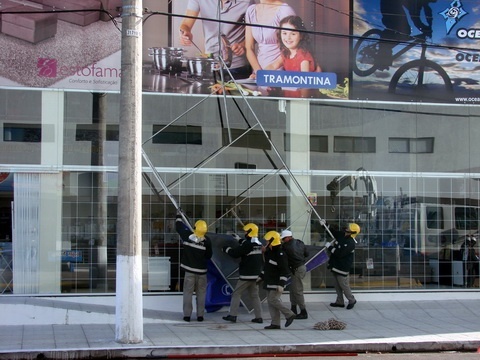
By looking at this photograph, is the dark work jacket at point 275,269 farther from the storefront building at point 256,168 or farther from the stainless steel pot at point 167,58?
the stainless steel pot at point 167,58

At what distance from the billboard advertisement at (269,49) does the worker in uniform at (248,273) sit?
134 inches

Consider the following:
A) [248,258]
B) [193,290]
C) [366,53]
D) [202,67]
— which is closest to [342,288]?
[248,258]

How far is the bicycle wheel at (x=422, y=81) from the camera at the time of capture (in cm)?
1477

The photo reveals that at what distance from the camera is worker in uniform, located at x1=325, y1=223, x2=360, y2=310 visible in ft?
45.0

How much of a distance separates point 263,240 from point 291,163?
1751 mm

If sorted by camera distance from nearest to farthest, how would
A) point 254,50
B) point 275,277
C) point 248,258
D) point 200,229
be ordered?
point 275,277, point 248,258, point 200,229, point 254,50

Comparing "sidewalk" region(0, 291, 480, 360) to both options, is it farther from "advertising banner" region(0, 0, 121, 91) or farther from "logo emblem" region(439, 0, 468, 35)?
"logo emblem" region(439, 0, 468, 35)

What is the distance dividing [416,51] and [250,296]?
658cm

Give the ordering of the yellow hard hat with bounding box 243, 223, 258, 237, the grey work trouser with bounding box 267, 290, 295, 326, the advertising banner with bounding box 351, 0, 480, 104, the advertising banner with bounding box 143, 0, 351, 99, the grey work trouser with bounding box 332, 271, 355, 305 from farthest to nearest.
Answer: the advertising banner with bounding box 351, 0, 480, 104
the advertising banner with bounding box 143, 0, 351, 99
the grey work trouser with bounding box 332, 271, 355, 305
the yellow hard hat with bounding box 243, 223, 258, 237
the grey work trouser with bounding box 267, 290, 295, 326

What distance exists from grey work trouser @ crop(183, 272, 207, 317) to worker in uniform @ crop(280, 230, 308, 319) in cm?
165

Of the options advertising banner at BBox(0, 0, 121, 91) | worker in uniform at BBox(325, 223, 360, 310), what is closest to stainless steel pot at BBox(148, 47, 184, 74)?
advertising banner at BBox(0, 0, 121, 91)

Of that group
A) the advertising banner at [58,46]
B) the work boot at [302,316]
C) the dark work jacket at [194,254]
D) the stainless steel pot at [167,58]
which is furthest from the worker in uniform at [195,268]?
the advertising banner at [58,46]

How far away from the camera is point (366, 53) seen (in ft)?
47.9

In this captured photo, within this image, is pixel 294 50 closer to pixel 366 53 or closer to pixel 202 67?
pixel 366 53
